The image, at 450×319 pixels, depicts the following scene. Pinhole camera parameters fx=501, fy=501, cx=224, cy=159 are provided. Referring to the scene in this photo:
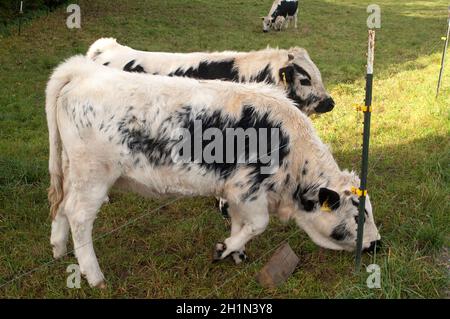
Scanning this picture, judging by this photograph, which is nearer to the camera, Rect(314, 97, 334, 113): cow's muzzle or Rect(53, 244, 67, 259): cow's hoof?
Rect(53, 244, 67, 259): cow's hoof

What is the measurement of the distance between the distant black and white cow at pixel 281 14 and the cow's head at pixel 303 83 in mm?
13698

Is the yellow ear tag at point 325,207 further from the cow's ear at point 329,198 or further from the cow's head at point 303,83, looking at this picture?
the cow's head at point 303,83

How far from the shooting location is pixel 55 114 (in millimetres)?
4371

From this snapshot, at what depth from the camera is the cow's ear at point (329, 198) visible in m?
4.27

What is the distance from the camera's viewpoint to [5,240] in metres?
5.03

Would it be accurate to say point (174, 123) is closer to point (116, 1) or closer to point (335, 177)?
point (335, 177)

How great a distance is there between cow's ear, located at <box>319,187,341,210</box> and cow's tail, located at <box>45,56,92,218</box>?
2.30 m

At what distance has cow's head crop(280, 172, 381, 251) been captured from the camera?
446 cm

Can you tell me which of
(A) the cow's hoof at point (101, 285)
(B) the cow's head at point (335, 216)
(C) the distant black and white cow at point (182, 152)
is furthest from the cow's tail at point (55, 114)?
(B) the cow's head at point (335, 216)

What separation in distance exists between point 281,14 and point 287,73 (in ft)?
49.3

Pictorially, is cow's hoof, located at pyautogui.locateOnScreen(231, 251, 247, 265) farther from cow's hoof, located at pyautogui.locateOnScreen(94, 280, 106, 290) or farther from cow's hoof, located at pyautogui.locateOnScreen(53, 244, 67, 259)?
cow's hoof, located at pyautogui.locateOnScreen(53, 244, 67, 259)

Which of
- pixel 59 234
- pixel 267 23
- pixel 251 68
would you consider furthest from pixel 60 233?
pixel 267 23

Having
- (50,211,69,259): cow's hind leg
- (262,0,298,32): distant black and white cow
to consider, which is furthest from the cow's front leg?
(262,0,298,32): distant black and white cow
